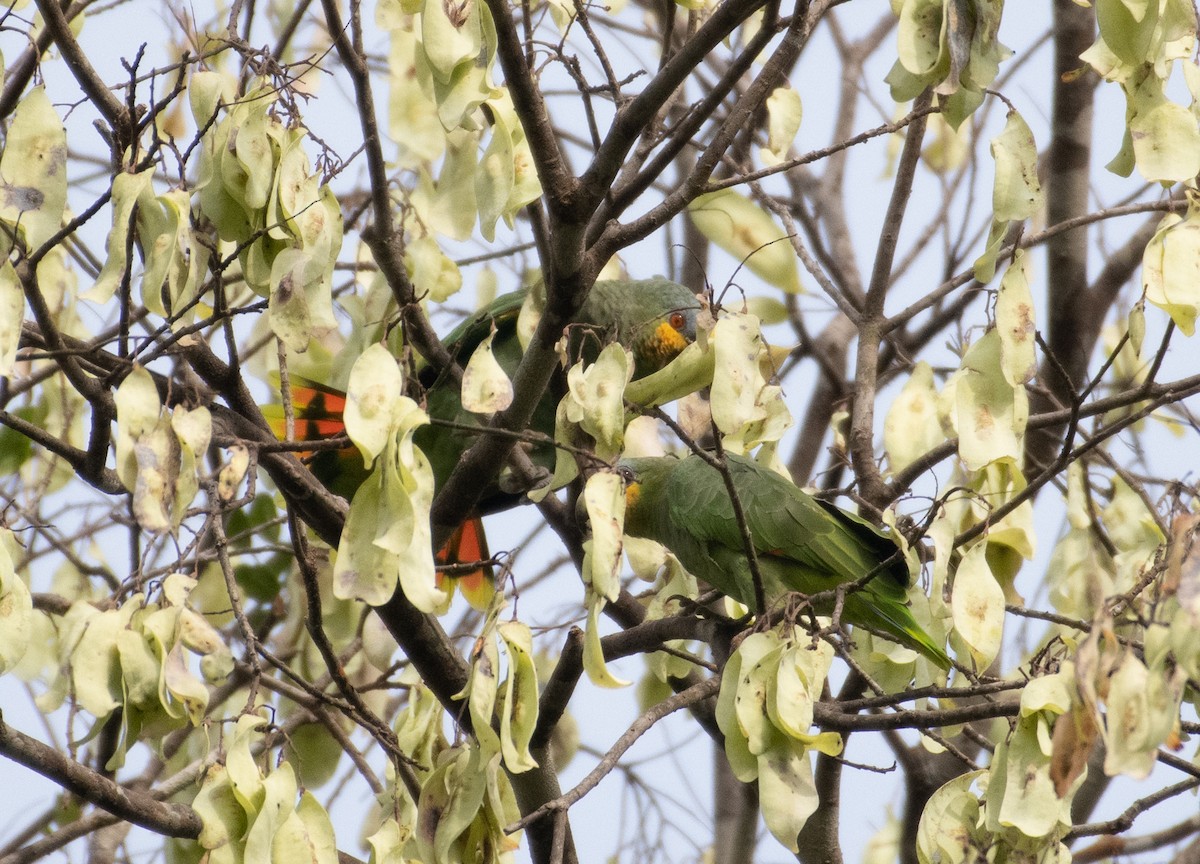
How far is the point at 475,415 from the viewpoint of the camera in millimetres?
3461

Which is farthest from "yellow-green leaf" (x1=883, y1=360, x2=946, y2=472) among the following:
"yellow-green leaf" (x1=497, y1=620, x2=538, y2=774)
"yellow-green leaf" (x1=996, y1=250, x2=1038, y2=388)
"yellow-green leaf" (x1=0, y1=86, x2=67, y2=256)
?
"yellow-green leaf" (x1=0, y1=86, x2=67, y2=256)

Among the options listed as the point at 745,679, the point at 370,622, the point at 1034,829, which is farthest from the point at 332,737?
the point at 1034,829

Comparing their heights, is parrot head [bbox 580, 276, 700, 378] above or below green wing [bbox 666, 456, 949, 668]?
above

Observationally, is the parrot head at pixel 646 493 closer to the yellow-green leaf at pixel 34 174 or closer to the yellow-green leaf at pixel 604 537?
the yellow-green leaf at pixel 604 537

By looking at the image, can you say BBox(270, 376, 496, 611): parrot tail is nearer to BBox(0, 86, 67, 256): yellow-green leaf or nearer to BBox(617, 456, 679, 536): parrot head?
BBox(617, 456, 679, 536): parrot head

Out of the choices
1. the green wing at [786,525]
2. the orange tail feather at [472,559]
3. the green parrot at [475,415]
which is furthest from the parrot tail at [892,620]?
the orange tail feather at [472,559]

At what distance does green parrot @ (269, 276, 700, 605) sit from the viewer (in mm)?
3426

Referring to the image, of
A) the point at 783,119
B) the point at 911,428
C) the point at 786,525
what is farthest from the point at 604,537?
the point at 786,525

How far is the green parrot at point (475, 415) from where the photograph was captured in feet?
11.2

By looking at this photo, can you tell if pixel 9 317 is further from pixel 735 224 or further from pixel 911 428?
pixel 735 224

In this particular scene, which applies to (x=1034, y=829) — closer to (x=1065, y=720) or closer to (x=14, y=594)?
(x=1065, y=720)

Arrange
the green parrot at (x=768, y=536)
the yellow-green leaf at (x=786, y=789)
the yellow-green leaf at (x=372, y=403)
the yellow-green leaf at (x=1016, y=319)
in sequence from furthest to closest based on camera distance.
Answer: the green parrot at (x=768, y=536) < the yellow-green leaf at (x=1016, y=319) < the yellow-green leaf at (x=786, y=789) < the yellow-green leaf at (x=372, y=403)

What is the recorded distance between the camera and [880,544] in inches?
123

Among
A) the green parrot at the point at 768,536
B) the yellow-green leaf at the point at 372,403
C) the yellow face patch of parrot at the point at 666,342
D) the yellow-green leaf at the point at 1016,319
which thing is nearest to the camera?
the yellow-green leaf at the point at 372,403
